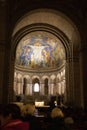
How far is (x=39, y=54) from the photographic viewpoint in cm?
3453

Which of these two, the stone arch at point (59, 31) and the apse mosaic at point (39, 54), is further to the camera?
the apse mosaic at point (39, 54)

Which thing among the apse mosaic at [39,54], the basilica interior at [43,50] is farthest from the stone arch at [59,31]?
the apse mosaic at [39,54]

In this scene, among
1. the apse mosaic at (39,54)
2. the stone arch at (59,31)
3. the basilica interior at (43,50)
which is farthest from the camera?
the apse mosaic at (39,54)

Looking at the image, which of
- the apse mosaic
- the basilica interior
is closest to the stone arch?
the basilica interior

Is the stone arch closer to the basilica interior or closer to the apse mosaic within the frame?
the basilica interior

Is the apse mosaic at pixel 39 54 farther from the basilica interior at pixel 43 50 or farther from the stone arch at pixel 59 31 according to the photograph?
the stone arch at pixel 59 31

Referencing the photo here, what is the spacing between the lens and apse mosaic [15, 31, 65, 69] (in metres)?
31.6

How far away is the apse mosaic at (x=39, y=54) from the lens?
3156 cm

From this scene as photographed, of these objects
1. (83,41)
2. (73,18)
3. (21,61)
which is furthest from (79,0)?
(21,61)

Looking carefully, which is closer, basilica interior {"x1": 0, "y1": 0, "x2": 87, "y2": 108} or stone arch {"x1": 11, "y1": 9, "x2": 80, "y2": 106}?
basilica interior {"x1": 0, "y1": 0, "x2": 87, "y2": 108}

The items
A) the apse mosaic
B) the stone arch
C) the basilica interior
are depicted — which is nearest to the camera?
the basilica interior

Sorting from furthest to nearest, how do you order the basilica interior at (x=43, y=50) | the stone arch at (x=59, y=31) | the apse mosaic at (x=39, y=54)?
the apse mosaic at (x=39, y=54), the stone arch at (x=59, y=31), the basilica interior at (x=43, y=50)

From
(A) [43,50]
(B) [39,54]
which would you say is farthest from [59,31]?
(B) [39,54]

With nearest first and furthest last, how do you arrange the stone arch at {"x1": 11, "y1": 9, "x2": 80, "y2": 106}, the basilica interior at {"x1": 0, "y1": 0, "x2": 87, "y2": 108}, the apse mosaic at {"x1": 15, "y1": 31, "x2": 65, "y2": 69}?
the basilica interior at {"x1": 0, "y1": 0, "x2": 87, "y2": 108}
the stone arch at {"x1": 11, "y1": 9, "x2": 80, "y2": 106}
the apse mosaic at {"x1": 15, "y1": 31, "x2": 65, "y2": 69}
